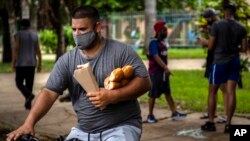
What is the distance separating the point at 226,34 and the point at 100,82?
389cm

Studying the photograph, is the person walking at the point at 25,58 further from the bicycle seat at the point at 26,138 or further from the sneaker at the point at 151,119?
the bicycle seat at the point at 26,138

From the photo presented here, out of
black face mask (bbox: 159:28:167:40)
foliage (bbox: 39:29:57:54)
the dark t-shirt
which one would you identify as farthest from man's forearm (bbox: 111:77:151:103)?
foliage (bbox: 39:29:57:54)

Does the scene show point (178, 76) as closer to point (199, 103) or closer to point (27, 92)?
point (199, 103)

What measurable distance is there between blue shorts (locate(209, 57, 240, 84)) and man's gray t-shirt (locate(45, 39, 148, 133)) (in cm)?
360

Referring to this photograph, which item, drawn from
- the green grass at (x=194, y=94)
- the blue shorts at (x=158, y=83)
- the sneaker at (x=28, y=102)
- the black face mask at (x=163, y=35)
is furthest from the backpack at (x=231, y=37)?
the sneaker at (x=28, y=102)

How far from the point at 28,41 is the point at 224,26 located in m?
3.92

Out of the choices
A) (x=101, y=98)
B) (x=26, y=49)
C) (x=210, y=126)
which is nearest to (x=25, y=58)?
(x=26, y=49)

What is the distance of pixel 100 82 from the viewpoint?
11.7 feet

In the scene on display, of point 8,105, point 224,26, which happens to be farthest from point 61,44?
Answer: point 224,26

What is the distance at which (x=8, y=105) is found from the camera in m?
10.4

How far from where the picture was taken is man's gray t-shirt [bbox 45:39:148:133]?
3570mm

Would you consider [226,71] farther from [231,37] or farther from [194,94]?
[194,94]

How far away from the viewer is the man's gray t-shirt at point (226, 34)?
7070 mm

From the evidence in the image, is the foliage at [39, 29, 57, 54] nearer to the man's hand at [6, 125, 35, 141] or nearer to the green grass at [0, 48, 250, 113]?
the green grass at [0, 48, 250, 113]
